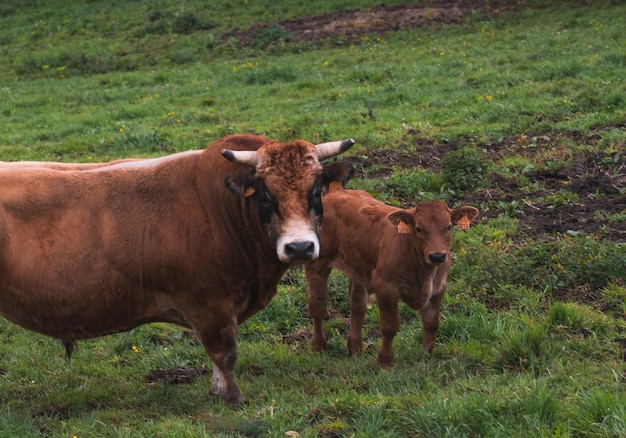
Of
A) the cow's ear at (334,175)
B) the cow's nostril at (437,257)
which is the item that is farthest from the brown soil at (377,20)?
the cow's ear at (334,175)

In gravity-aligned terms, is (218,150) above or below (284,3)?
above

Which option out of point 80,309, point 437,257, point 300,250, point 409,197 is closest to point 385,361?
point 437,257

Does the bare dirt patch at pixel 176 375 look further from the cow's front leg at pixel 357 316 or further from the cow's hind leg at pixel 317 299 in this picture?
the cow's front leg at pixel 357 316

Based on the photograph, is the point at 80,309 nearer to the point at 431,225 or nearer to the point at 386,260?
the point at 386,260

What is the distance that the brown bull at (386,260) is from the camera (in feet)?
24.7

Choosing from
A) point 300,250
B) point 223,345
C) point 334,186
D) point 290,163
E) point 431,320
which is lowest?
point 431,320

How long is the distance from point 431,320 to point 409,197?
3817 millimetres

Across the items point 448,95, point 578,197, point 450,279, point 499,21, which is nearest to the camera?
point 450,279

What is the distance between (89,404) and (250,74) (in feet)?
47.0

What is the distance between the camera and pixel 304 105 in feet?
56.5

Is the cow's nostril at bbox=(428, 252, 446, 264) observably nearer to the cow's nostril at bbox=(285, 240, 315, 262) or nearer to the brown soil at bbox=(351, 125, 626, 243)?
the cow's nostril at bbox=(285, 240, 315, 262)

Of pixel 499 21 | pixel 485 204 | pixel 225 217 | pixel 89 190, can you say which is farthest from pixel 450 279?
pixel 499 21

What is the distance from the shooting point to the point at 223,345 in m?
6.94

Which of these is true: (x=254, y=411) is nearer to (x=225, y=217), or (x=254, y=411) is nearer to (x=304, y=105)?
(x=225, y=217)
